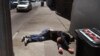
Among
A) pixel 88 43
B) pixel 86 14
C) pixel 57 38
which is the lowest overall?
pixel 57 38

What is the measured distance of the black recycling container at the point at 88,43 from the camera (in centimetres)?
410

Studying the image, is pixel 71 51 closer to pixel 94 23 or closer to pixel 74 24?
pixel 94 23

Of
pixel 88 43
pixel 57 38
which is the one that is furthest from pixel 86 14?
pixel 88 43

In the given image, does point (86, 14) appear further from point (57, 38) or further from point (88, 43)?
point (88, 43)

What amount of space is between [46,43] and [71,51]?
1.95 meters

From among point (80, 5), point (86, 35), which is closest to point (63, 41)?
point (80, 5)

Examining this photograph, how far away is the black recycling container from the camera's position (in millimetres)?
4105

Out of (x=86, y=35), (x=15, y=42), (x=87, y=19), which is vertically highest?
(x=86, y=35)

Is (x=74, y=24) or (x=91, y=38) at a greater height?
(x=91, y=38)

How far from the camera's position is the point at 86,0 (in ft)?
31.9

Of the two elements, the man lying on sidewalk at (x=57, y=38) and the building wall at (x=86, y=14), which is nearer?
the building wall at (x=86, y=14)

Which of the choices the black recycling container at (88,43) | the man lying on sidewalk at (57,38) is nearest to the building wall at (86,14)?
the man lying on sidewalk at (57,38)

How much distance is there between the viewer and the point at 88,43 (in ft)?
14.0

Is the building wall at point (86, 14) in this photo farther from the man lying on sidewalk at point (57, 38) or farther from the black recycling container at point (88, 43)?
the black recycling container at point (88, 43)
